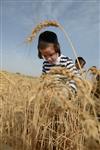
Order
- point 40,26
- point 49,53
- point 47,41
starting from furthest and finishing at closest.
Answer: point 47,41, point 49,53, point 40,26

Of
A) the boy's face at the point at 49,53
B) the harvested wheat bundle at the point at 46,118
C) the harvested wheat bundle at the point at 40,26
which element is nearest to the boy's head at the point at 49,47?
the boy's face at the point at 49,53

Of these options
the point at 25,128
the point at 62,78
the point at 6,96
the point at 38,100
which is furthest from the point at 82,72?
the point at 6,96

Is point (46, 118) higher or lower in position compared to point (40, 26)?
lower

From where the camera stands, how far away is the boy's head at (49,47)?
447cm

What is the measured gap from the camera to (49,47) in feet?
14.7

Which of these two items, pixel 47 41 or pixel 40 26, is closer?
pixel 40 26

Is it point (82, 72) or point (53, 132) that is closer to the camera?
point (82, 72)

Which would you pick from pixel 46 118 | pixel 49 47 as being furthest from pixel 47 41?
pixel 46 118

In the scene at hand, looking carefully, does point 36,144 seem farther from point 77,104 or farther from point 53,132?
point 77,104

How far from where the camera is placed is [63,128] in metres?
4.00


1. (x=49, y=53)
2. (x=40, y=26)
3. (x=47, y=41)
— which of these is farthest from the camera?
(x=47, y=41)

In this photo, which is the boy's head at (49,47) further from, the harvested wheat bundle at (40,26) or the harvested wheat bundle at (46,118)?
the harvested wheat bundle at (40,26)

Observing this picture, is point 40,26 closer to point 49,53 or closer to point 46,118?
point 49,53

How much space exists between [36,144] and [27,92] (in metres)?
0.63
